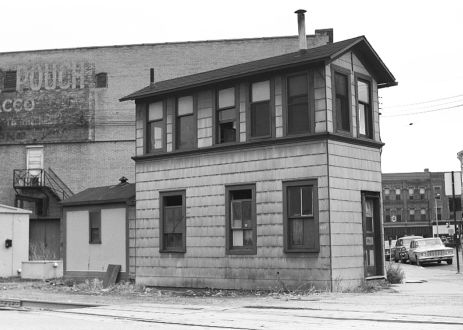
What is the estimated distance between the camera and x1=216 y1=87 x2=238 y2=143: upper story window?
21.0 metres

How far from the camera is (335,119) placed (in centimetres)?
1906

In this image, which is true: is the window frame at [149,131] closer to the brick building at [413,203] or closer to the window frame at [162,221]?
the window frame at [162,221]

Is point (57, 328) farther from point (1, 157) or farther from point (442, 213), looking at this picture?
point (442, 213)

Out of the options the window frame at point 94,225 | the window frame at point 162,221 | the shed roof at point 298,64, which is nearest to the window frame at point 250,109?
the shed roof at point 298,64

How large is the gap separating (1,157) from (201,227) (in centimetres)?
3230

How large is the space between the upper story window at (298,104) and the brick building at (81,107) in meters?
28.5

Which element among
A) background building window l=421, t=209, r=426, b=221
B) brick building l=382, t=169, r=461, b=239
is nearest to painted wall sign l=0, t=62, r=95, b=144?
brick building l=382, t=169, r=461, b=239

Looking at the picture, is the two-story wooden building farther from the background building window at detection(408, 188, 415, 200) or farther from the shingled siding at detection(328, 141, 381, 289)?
the background building window at detection(408, 188, 415, 200)

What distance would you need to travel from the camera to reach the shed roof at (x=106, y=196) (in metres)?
24.5

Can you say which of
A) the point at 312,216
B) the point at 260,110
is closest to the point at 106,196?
the point at 260,110

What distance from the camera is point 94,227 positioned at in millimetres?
25578

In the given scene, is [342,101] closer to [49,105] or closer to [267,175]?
[267,175]

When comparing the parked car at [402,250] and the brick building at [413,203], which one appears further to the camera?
the brick building at [413,203]

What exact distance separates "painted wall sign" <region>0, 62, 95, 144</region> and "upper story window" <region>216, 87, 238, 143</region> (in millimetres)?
28480
